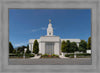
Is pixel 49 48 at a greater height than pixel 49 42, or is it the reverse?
pixel 49 42

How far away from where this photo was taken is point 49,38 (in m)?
12.2
